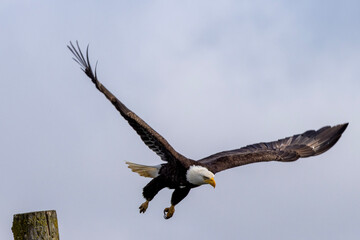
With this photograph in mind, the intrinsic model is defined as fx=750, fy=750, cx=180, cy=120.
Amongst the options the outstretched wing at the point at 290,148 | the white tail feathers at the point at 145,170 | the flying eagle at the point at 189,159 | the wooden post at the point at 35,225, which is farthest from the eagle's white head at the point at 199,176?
the wooden post at the point at 35,225

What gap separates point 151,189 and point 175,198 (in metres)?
0.35

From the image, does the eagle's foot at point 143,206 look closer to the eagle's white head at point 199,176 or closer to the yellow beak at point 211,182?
the eagle's white head at point 199,176

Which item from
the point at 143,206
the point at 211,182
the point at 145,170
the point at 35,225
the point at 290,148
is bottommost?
the point at 35,225

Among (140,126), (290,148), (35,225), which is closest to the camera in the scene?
(35,225)

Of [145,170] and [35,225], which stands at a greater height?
[145,170]

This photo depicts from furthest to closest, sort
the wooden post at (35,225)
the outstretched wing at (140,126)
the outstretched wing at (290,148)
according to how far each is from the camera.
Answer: the outstretched wing at (290,148)
the outstretched wing at (140,126)
the wooden post at (35,225)

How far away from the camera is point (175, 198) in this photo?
10.1 meters

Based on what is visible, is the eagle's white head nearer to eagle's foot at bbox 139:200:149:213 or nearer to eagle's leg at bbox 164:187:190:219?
eagle's leg at bbox 164:187:190:219

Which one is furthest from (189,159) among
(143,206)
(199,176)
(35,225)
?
(35,225)

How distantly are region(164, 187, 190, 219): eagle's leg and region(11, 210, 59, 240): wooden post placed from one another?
14.6 ft

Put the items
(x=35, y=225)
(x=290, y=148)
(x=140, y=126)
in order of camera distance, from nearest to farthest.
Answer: (x=35, y=225) < (x=140, y=126) < (x=290, y=148)

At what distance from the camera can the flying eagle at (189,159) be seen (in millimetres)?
8812

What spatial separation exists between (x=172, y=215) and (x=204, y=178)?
3.22 ft

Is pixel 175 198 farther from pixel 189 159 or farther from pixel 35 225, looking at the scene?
pixel 35 225
